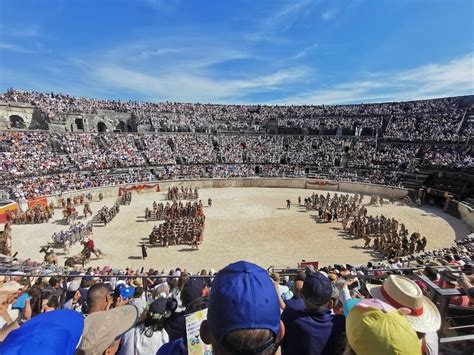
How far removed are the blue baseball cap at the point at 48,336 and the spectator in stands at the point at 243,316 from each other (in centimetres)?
106

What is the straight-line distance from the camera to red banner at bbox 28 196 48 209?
25.8 metres

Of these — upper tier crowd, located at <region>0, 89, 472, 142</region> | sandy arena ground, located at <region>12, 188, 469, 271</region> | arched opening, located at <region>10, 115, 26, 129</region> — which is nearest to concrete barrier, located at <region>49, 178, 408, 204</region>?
sandy arena ground, located at <region>12, 188, 469, 271</region>

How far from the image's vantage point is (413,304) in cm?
312

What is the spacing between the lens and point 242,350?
159 cm

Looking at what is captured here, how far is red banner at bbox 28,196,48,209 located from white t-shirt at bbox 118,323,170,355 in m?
27.2

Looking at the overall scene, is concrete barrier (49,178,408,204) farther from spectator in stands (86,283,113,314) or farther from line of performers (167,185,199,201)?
spectator in stands (86,283,113,314)

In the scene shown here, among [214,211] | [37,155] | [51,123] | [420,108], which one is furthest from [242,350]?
[420,108]

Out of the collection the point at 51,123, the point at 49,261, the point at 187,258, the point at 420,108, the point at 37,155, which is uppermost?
the point at 420,108

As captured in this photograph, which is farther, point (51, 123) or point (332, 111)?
point (332, 111)

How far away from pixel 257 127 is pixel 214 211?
30.7 metres

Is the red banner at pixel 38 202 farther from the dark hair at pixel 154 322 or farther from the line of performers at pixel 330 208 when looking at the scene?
the dark hair at pixel 154 322

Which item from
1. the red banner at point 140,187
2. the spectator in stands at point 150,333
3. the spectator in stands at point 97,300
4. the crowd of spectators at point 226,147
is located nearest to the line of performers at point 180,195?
the red banner at point 140,187

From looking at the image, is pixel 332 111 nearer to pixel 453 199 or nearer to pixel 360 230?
pixel 453 199

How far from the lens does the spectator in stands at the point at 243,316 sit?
1595mm
